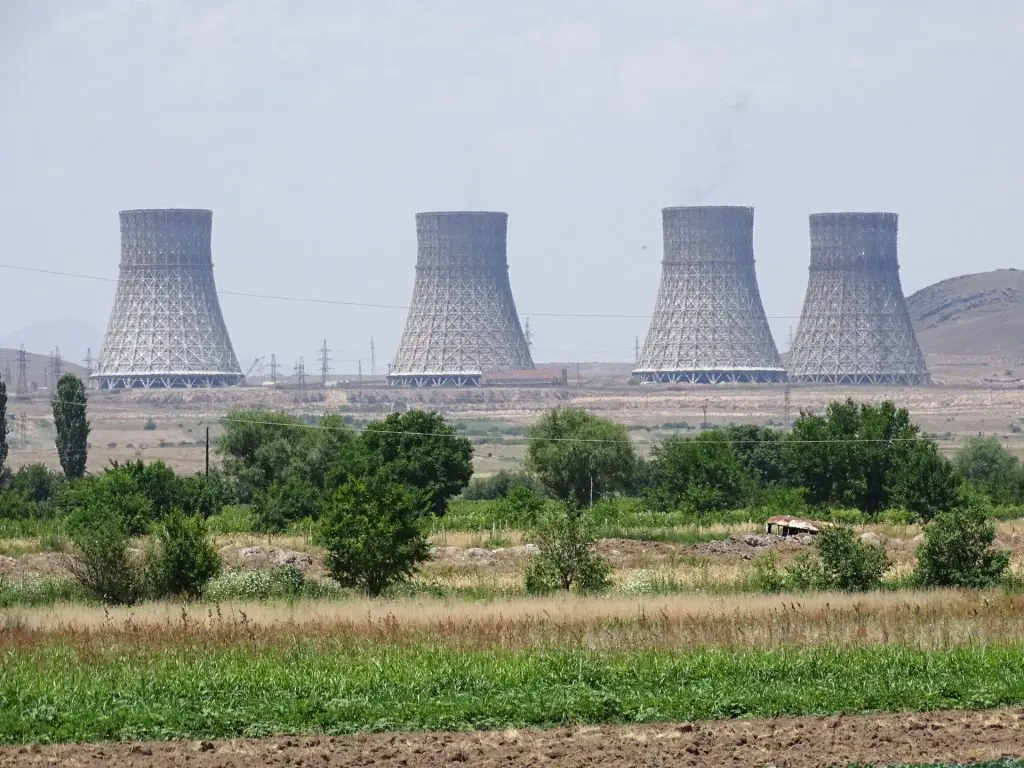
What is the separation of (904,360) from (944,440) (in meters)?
18.9

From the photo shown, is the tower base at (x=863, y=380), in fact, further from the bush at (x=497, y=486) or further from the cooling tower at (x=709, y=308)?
the bush at (x=497, y=486)

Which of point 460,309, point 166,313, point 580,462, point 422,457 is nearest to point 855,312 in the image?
point 460,309

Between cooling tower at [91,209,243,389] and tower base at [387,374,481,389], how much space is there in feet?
26.2

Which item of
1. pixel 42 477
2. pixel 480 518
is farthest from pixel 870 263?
pixel 480 518

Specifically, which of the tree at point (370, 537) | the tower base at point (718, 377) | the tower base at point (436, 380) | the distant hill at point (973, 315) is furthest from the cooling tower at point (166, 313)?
the tree at point (370, 537)

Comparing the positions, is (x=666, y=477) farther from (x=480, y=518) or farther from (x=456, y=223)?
(x=456, y=223)

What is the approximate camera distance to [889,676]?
48.9ft

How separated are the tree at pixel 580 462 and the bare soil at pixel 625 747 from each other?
34778 mm

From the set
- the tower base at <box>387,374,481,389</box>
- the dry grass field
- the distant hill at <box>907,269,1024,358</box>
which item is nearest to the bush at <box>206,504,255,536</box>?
the dry grass field

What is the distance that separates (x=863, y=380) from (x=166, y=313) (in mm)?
33086

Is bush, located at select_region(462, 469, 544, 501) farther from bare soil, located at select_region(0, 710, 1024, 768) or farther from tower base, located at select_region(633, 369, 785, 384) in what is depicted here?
tower base, located at select_region(633, 369, 785, 384)

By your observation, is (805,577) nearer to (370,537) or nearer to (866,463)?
(370,537)

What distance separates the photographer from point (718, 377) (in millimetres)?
99125

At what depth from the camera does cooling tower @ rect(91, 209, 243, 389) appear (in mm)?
95125
